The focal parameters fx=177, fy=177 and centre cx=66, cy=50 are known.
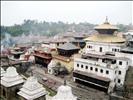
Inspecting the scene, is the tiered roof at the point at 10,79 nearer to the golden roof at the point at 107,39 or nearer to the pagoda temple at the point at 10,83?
the pagoda temple at the point at 10,83

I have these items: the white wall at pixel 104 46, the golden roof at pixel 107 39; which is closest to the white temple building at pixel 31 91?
the white wall at pixel 104 46

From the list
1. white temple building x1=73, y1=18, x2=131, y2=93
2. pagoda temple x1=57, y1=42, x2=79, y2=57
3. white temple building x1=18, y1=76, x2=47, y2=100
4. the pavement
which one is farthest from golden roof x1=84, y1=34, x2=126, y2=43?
white temple building x1=18, y1=76, x2=47, y2=100

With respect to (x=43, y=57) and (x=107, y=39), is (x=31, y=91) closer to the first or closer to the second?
(x=43, y=57)

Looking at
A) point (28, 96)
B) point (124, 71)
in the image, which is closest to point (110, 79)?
point (124, 71)

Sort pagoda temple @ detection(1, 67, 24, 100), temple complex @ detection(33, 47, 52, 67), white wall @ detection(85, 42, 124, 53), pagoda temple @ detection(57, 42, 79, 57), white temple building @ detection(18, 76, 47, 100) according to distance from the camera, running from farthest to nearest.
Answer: temple complex @ detection(33, 47, 52, 67)
pagoda temple @ detection(57, 42, 79, 57)
white wall @ detection(85, 42, 124, 53)
pagoda temple @ detection(1, 67, 24, 100)
white temple building @ detection(18, 76, 47, 100)

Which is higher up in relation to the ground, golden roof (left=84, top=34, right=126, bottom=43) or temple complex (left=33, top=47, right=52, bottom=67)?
golden roof (left=84, top=34, right=126, bottom=43)

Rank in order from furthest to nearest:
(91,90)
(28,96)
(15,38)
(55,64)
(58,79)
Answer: (15,38)
(55,64)
(58,79)
(91,90)
(28,96)

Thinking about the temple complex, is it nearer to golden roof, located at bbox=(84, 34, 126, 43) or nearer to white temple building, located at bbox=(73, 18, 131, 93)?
white temple building, located at bbox=(73, 18, 131, 93)

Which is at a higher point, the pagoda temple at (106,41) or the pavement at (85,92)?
the pagoda temple at (106,41)

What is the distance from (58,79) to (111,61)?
29.9ft

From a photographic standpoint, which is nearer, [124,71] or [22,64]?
[124,71]

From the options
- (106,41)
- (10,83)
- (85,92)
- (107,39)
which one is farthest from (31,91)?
(107,39)

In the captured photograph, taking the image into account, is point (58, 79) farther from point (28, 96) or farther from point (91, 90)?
point (28, 96)

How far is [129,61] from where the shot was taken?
25.0 m
